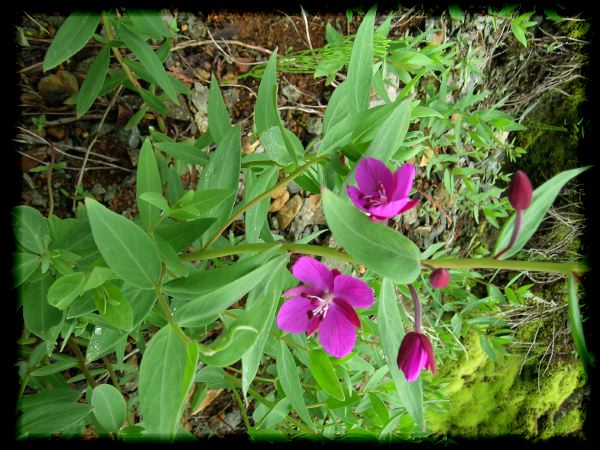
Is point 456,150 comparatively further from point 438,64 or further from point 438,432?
point 438,432

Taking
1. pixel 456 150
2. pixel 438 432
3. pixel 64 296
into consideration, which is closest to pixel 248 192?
pixel 64 296

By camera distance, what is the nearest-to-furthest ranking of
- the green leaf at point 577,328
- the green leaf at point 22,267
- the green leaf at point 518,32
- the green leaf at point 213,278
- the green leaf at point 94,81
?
the green leaf at point 577,328 → the green leaf at point 213,278 → the green leaf at point 22,267 → the green leaf at point 94,81 → the green leaf at point 518,32

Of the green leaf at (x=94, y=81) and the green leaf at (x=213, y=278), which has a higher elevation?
the green leaf at (x=94, y=81)

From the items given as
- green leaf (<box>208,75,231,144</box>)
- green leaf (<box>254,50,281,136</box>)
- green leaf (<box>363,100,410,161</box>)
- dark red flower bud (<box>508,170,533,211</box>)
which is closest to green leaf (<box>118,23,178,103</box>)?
green leaf (<box>208,75,231,144</box>)

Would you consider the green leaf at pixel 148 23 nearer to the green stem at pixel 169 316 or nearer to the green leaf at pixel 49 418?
the green stem at pixel 169 316

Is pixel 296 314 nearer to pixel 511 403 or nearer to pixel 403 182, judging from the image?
pixel 403 182

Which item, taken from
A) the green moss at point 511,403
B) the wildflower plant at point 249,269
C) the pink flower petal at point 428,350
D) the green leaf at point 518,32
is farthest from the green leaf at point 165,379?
the green moss at point 511,403

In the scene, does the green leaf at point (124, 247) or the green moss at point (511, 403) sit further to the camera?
the green moss at point (511, 403)

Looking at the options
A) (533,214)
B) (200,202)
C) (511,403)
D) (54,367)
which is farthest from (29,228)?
(511,403)
